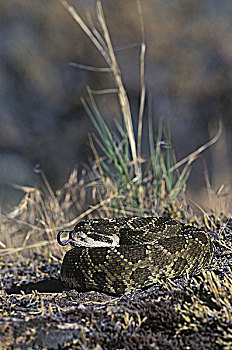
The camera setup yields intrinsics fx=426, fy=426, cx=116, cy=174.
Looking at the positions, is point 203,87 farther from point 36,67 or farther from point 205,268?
point 205,268

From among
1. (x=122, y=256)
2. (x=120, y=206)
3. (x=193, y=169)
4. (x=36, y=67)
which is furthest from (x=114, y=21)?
(x=122, y=256)

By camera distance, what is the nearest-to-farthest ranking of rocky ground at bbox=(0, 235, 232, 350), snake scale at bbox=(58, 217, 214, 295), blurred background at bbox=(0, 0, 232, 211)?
rocky ground at bbox=(0, 235, 232, 350)
snake scale at bbox=(58, 217, 214, 295)
blurred background at bbox=(0, 0, 232, 211)

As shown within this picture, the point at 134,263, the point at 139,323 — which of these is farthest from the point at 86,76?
the point at 139,323

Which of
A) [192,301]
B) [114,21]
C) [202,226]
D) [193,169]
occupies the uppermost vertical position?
[114,21]

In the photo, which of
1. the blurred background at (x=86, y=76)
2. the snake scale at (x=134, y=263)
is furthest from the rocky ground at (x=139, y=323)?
the blurred background at (x=86, y=76)

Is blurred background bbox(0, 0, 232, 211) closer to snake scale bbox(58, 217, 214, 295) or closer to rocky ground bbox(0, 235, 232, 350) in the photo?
snake scale bbox(58, 217, 214, 295)

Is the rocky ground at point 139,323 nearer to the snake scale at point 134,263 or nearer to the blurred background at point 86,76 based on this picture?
the snake scale at point 134,263

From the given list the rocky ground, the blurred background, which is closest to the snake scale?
the rocky ground

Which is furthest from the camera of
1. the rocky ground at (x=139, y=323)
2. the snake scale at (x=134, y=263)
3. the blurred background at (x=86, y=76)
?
the blurred background at (x=86, y=76)
